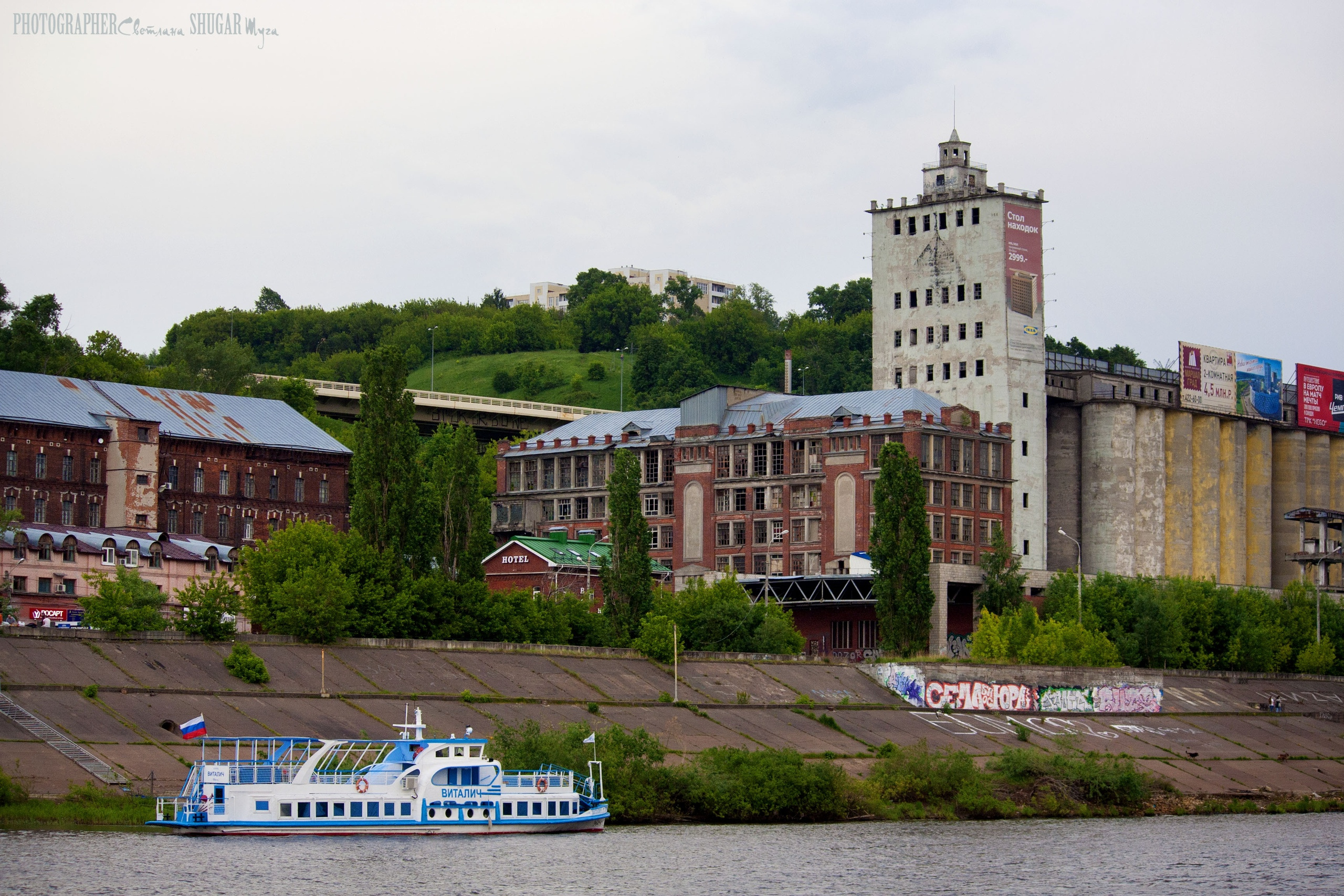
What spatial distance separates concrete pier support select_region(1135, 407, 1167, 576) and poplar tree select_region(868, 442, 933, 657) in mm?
48596

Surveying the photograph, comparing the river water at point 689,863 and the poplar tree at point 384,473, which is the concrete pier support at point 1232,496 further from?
the river water at point 689,863

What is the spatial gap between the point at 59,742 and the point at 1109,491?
12069 cm

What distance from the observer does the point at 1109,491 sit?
184 m

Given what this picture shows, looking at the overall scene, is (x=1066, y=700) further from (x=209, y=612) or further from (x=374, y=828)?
(x=374, y=828)

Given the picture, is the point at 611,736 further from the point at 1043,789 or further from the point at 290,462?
the point at 290,462

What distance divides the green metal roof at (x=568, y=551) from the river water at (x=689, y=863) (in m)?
68.3

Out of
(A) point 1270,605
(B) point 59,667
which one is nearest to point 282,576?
(B) point 59,667

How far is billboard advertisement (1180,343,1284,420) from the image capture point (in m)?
192

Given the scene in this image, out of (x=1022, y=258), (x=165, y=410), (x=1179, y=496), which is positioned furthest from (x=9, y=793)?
(x=1179, y=496)

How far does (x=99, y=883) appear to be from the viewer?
65.5m

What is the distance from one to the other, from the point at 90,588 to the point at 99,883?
68.8m

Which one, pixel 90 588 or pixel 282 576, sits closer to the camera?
pixel 282 576

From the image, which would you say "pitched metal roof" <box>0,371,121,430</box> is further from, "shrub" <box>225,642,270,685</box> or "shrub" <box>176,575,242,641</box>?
"shrub" <box>225,642,270,685</box>

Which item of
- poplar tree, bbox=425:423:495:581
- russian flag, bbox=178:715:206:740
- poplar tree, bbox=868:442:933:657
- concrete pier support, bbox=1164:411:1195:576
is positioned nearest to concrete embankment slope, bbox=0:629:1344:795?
russian flag, bbox=178:715:206:740
